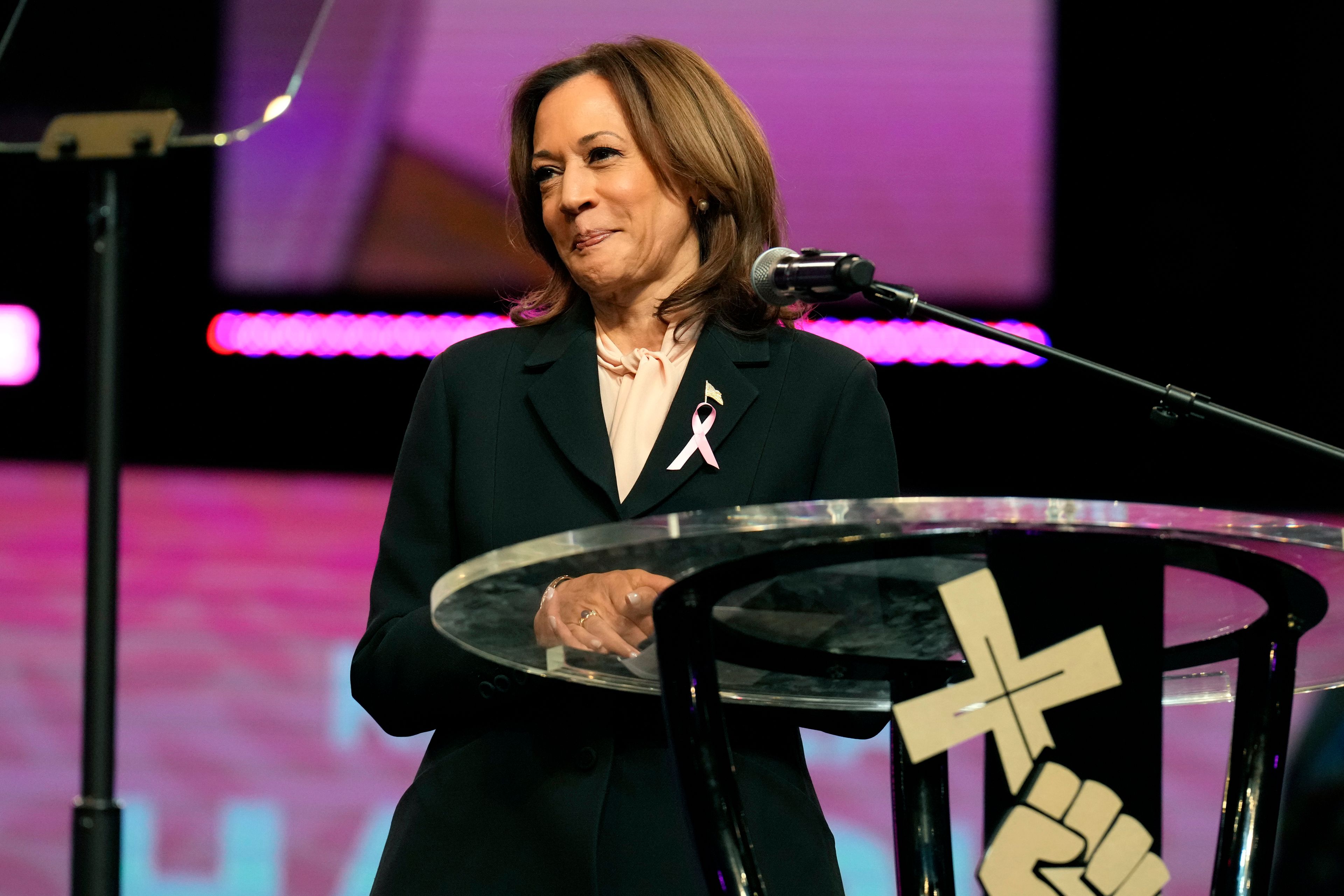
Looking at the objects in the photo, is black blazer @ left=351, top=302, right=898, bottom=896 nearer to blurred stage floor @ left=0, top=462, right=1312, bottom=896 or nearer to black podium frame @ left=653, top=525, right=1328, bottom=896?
black podium frame @ left=653, top=525, right=1328, bottom=896

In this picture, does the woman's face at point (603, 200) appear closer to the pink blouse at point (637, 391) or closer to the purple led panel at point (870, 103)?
the pink blouse at point (637, 391)

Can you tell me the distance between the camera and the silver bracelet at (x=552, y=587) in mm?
832

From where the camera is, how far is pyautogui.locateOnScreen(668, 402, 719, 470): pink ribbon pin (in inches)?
48.7

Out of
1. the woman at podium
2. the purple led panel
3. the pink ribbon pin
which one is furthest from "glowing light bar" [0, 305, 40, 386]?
the pink ribbon pin

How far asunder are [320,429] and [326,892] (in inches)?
81.8

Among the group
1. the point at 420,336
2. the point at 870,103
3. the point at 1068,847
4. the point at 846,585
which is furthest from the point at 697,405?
the point at 420,336

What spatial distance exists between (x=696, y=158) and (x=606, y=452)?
0.33 meters

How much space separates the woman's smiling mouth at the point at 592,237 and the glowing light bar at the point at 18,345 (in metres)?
3.78

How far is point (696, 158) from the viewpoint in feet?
4.60

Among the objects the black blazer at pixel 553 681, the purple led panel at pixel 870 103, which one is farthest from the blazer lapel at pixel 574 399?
the purple led panel at pixel 870 103

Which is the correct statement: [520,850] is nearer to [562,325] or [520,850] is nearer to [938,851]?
[938,851]

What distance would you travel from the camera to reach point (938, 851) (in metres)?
0.95

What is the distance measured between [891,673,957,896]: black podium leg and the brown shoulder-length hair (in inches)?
20.2

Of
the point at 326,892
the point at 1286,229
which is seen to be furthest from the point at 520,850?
the point at 1286,229
